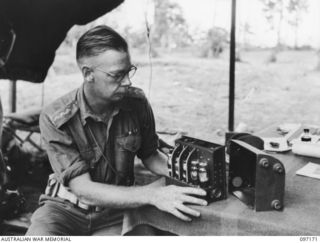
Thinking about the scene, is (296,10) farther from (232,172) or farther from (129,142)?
(232,172)

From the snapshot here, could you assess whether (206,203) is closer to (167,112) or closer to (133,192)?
(133,192)

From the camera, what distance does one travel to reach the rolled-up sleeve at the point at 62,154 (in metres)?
1.44

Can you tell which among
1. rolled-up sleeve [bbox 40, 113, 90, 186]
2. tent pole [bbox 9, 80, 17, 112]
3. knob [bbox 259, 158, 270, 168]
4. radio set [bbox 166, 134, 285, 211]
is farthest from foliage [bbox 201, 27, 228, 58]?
knob [bbox 259, 158, 270, 168]

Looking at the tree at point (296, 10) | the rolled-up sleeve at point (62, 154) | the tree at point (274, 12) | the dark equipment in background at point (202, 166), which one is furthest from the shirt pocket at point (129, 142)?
the tree at point (274, 12)

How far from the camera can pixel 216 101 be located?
4.73 metres

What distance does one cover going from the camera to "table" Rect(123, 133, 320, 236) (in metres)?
1.09

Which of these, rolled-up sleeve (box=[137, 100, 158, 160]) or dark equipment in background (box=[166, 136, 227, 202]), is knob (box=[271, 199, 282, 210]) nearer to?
dark equipment in background (box=[166, 136, 227, 202])

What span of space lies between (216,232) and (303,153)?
2.46 feet

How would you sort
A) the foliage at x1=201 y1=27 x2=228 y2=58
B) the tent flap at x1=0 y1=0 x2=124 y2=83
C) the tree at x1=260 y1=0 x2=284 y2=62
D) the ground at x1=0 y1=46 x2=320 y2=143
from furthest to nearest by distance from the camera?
the ground at x1=0 y1=46 x2=320 y2=143
the foliage at x1=201 y1=27 x2=228 y2=58
the tree at x1=260 y1=0 x2=284 y2=62
the tent flap at x1=0 y1=0 x2=124 y2=83

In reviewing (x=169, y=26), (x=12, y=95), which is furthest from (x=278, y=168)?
(x=12, y=95)

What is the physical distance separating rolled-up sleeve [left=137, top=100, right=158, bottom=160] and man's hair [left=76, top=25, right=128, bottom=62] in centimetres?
29

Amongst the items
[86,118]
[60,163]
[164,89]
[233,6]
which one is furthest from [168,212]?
[164,89]

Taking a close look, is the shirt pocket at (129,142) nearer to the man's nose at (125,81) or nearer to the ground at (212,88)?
the man's nose at (125,81)

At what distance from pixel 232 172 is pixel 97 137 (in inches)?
24.6
